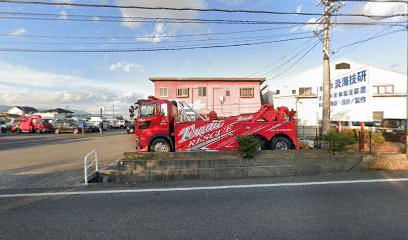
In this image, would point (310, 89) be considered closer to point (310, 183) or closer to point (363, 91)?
point (363, 91)

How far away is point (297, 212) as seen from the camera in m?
3.65

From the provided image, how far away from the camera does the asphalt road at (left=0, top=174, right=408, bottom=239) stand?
3025 mm

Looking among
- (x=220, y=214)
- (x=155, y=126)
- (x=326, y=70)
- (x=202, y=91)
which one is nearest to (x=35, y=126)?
(x=202, y=91)

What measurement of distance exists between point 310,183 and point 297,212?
1973mm

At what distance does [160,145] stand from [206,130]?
6.38 feet

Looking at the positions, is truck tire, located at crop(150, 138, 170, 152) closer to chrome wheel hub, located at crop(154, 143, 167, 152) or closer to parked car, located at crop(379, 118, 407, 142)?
chrome wheel hub, located at crop(154, 143, 167, 152)

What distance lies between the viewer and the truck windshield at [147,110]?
332 inches

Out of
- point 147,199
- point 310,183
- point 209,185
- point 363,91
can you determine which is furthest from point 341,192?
point 363,91

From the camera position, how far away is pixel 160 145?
804 cm

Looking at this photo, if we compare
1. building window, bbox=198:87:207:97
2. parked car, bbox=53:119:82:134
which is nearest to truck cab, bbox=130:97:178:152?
building window, bbox=198:87:207:97

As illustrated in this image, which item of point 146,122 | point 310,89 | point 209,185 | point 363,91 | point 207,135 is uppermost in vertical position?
point 310,89

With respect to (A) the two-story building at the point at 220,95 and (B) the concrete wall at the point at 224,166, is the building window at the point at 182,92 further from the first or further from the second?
(B) the concrete wall at the point at 224,166

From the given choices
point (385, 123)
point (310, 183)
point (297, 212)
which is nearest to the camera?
point (297, 212)

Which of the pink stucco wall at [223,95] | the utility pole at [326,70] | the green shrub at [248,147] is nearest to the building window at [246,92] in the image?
the pink stucco wall at [223,95]
